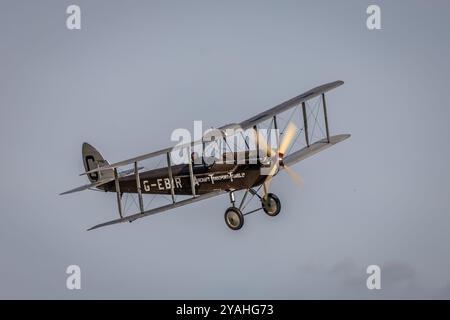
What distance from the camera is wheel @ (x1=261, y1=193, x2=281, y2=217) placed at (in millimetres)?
34281

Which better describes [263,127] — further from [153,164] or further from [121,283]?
[121,283]

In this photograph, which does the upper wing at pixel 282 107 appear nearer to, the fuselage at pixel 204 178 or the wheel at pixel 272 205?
the fuselage at pixel 204 178

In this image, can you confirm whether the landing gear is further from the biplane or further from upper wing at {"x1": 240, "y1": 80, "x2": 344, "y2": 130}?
upper wing at {"x1": 240, "y1": 80, "x2": 344, "y2": 130}

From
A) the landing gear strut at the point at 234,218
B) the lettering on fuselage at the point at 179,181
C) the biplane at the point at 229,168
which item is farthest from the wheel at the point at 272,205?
the lettering on fuselage at the point at 179,181

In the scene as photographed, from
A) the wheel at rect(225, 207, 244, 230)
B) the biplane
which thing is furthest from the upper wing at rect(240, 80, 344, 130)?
the wheel at rect(225, 207, 244, 230)

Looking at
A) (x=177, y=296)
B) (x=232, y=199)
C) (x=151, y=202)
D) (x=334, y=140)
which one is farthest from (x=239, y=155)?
(x=177, y=296)

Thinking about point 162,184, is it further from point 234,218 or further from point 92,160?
point 92,160

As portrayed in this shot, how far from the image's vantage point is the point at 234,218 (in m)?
33.7

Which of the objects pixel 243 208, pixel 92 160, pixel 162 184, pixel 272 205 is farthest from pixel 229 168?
pixel 92 160

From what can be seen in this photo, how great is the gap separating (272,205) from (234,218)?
1369 mm

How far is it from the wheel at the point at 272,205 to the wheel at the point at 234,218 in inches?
44.8
